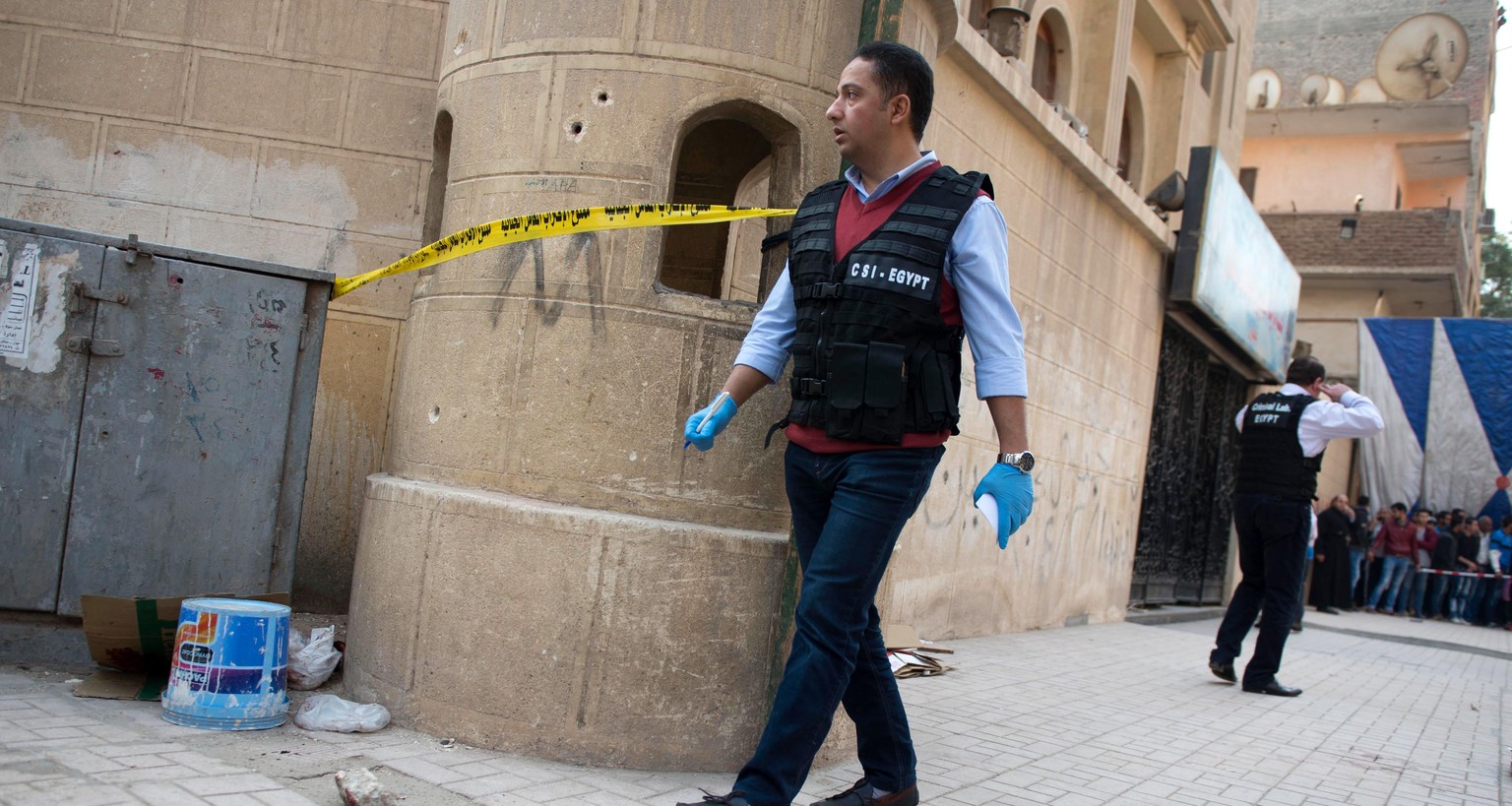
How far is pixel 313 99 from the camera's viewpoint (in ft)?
19.5

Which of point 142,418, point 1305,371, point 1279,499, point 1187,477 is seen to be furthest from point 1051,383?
point 142,418

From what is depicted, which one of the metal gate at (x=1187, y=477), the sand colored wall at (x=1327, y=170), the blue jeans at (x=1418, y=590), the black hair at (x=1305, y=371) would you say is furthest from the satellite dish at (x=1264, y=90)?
the black hair at (x=1305, y=371)

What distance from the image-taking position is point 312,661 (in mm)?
4309

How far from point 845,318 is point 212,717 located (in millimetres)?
2325

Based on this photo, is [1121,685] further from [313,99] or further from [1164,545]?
[1164,545]

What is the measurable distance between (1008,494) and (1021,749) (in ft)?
7.11

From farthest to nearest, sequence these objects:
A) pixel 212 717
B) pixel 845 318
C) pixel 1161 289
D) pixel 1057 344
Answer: pixel 1161 289
pixel 1057 344
pixel 212 717
pixel 845 318

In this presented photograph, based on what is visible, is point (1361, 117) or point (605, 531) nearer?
point (605, 531)

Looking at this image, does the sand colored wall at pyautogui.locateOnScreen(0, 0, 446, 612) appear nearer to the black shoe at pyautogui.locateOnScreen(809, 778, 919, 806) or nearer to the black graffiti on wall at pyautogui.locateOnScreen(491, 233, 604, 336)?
the black graffiti on wall at pyautogui.locateOnScreen(491, 233, 604, 336)

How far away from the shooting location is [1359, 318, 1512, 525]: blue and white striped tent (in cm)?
1922

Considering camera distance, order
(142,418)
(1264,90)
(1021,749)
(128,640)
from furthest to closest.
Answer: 1. (1264,90)
2. (1021,749)
3. (142,418)
4. (128,640)

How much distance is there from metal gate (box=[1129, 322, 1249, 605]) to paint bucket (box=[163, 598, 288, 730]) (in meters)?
10.2

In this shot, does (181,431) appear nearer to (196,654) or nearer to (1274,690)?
(196,654)

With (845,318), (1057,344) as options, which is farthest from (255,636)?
(1057,344)
